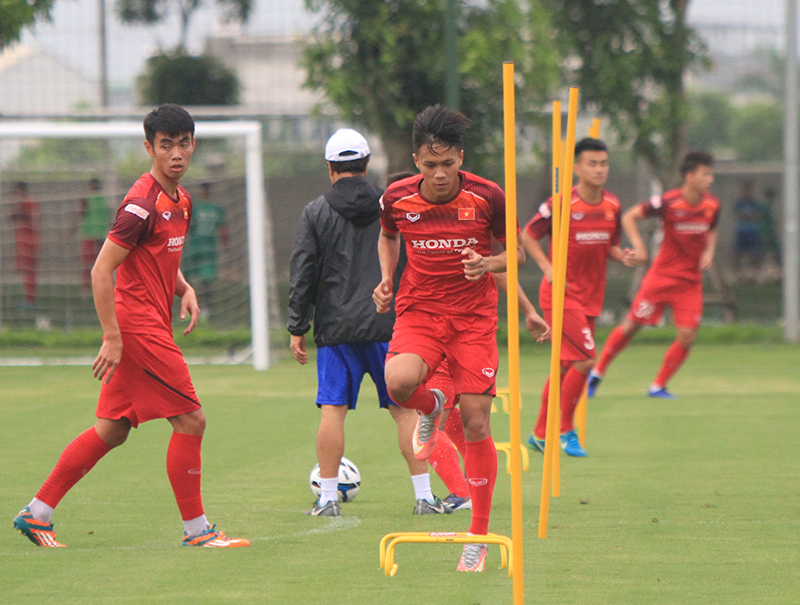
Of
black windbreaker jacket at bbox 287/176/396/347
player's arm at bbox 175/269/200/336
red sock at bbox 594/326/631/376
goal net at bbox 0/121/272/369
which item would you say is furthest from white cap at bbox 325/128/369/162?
goal net at bbox 0/121/272/369

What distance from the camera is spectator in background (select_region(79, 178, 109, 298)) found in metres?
15.3

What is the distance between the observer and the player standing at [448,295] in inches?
177

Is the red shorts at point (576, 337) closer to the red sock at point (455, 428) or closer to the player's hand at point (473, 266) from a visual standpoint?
the red sock at point (455, 428)

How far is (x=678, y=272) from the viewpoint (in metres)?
10.1

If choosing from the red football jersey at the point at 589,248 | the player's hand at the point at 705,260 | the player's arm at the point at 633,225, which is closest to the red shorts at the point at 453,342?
the red football jersey at the point at 589,248

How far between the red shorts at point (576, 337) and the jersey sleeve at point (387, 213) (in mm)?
2611

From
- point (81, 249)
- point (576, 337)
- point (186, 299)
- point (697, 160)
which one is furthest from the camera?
point (81, 249)

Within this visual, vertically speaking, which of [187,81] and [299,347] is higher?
[187,81]

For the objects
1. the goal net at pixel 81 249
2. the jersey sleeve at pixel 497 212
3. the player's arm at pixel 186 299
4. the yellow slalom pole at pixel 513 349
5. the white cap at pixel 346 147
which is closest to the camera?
the yellow slalom pole at pixel 513 349

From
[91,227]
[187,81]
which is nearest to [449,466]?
[91,227]

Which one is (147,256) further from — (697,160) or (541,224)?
(697,160)

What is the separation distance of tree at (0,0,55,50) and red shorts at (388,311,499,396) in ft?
31.5

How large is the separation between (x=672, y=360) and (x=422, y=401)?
5.89 meters

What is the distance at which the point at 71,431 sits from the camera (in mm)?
8539
